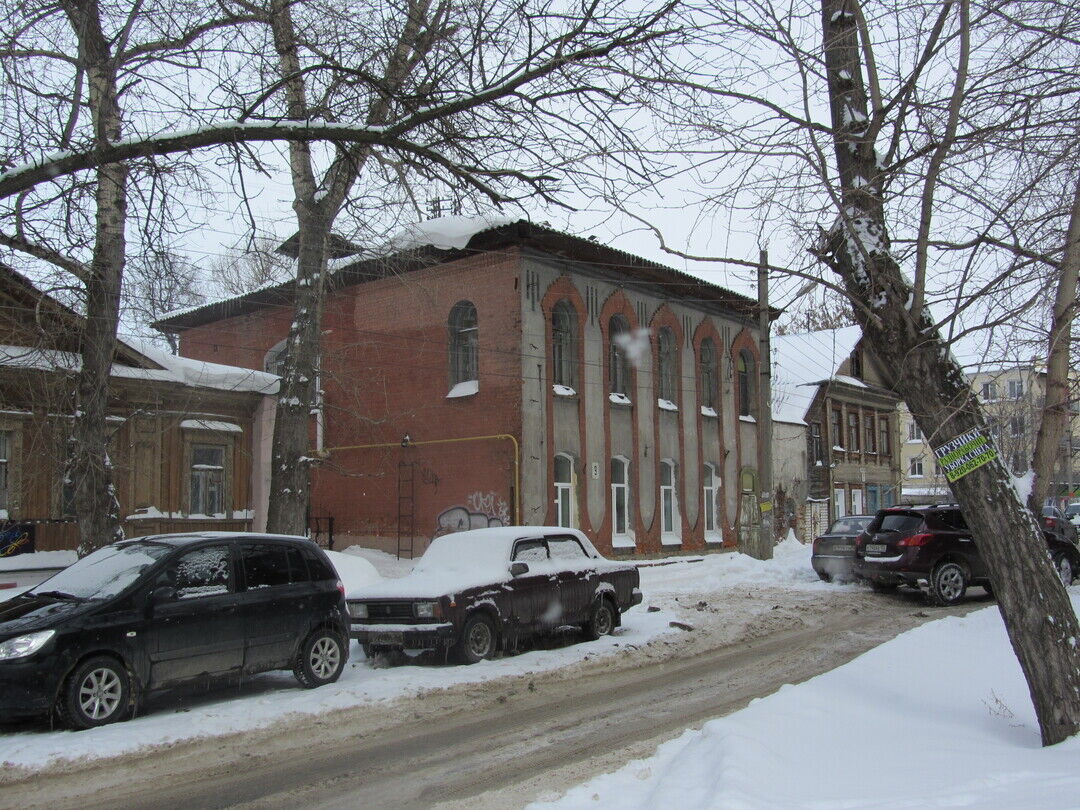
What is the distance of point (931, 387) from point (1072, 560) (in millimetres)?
14425

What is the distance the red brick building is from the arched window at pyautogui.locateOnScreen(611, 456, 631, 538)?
5 centimetres

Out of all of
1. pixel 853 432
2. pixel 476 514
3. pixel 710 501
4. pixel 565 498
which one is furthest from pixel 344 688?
pixel 853 432

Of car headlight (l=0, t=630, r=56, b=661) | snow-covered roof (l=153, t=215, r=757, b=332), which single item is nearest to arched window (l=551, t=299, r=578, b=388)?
snow-covered roof (l=153, t=215, r=757, b=332)

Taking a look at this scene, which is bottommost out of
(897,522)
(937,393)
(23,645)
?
(23,645)

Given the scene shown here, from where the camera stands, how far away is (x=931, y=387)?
283 inches

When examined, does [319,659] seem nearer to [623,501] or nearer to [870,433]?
→ [623,501]

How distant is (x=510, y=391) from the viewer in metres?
23.9

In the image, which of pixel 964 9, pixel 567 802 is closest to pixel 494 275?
pixel 964 9

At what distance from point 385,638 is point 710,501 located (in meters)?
21.6

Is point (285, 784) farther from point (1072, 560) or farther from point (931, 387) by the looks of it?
point (1072, 560)

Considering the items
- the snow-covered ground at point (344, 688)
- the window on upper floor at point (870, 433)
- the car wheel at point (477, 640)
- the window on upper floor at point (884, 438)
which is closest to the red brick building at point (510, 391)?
the snow-covered ground at point (344, 688)

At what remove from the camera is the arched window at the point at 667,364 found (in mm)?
29906

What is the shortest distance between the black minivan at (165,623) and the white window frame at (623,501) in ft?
55.6

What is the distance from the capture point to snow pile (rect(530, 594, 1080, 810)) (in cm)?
514
